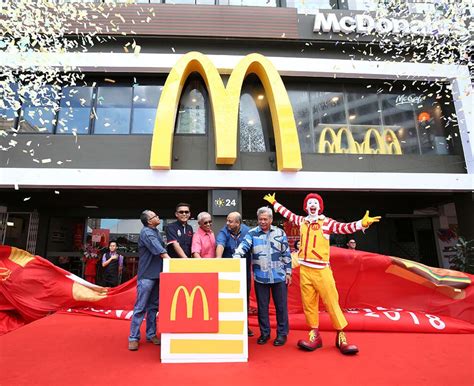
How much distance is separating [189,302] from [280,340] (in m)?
1.31

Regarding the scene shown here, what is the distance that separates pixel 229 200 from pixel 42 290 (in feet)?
14.6

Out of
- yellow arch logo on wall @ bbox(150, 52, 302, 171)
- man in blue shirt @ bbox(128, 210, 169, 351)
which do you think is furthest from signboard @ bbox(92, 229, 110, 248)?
man in blue shirt @ bbox(128, 210, 169, 351)

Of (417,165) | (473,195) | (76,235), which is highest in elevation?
(417,165)

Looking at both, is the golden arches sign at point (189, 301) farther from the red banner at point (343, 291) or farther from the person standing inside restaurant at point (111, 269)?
the person standing inside restaurant at point (111, 269)

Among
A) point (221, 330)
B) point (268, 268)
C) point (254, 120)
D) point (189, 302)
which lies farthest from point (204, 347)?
point (254, 120)

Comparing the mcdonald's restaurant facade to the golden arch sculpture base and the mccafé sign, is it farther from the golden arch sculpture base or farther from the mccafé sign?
the golden arch sculpture base

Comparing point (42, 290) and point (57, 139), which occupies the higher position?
point (57, 139)

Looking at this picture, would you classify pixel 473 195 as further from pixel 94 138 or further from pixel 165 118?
pixel 94 138

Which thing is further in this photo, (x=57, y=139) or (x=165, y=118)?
(x=57, y=139)

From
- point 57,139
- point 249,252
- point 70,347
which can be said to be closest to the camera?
point 70,347

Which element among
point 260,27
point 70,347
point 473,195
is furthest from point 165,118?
point 473,195

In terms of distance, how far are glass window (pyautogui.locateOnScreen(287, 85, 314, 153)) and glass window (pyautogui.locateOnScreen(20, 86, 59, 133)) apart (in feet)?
22.6

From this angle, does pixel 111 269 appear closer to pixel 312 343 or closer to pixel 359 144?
pixel 312 343

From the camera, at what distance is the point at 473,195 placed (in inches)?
346
